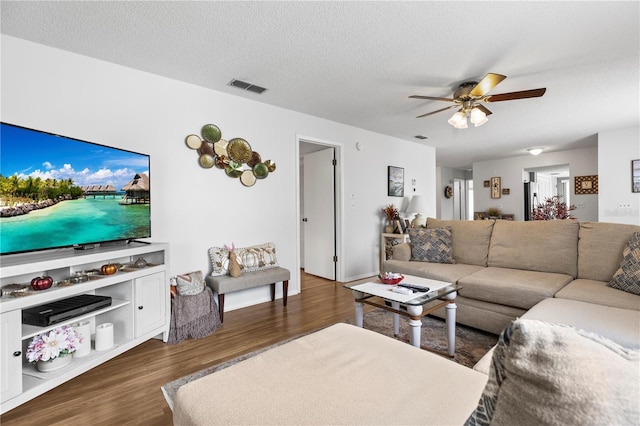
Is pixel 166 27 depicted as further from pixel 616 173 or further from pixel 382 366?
pixel 616 173

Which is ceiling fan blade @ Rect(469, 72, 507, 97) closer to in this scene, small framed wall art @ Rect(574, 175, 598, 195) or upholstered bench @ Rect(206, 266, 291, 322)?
upholstered bench @ Rect(206, 266, 291, 322)

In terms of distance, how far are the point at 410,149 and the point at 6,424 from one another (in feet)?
19.1

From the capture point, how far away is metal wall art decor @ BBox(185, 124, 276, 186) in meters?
3.10

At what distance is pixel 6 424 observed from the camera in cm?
153

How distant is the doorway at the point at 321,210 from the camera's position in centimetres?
454

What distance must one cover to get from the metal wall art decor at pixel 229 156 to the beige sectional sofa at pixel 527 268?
190 centimetres

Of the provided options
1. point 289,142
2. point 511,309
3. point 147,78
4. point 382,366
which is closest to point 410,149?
point 289,142

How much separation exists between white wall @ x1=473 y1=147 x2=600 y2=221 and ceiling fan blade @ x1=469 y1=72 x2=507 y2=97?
218 inches

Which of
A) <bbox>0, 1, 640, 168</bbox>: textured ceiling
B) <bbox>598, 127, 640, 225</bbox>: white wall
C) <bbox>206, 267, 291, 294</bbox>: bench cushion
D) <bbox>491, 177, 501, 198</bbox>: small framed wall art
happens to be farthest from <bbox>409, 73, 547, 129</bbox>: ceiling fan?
<bbox>491, 177, 501, 198</bbox>: small framed wall art

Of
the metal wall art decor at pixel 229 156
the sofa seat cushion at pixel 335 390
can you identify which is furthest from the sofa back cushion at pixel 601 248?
the metal wall art decor at pixel 229 156

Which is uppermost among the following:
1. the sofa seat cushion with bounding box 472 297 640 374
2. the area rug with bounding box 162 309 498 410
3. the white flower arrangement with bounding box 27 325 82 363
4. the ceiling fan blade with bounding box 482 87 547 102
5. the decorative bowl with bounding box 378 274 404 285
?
the ceiling fan blade with bounding box 482 87 547 102

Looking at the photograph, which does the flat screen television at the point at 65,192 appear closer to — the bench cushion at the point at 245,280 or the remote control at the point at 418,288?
the bench cushion at the point at 245,280

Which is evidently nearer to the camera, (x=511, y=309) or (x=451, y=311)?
(x=451, y=311)

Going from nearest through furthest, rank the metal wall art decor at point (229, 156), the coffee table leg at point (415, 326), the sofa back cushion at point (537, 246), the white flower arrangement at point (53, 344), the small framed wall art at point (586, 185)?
the white flower arrangement at point (53, 344) < the coffee table leg at point (415, 326) < the sofa back cushion at point (537, 246) < the metal wall art decor at point (229, 156) < the small framed wall art at point (586, 185)
